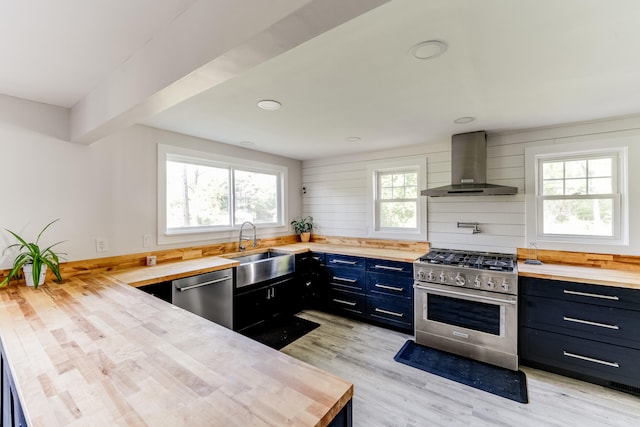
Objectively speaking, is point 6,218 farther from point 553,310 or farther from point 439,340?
point 553,310

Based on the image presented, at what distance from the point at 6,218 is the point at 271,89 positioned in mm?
2087

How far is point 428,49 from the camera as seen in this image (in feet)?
4.77

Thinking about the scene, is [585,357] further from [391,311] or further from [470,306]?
[391,311]

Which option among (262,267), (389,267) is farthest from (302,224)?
(389,267)

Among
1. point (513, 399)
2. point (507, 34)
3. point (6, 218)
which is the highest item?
point (507, 34)

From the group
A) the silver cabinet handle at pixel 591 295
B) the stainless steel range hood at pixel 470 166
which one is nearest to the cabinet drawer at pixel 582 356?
the silver cabinet handle at pixel 591 295

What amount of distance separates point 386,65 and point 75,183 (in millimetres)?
2568

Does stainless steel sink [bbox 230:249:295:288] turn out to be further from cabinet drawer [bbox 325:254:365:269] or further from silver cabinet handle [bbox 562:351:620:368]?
silver cabinet handle [bbox 562:351:620:368]

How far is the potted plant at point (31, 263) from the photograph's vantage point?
6.27 ft

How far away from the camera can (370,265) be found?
3.34 meters

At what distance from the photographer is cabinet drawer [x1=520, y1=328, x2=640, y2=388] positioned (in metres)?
2.12

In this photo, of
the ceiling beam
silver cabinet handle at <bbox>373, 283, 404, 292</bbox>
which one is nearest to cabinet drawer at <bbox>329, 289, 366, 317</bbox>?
silver cabinet handle at <bbox>373, 283, 404, 292</bbox>

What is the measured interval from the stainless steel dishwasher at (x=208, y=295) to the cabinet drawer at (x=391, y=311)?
5.30 feet

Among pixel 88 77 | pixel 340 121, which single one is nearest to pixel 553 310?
pixel 340 121
